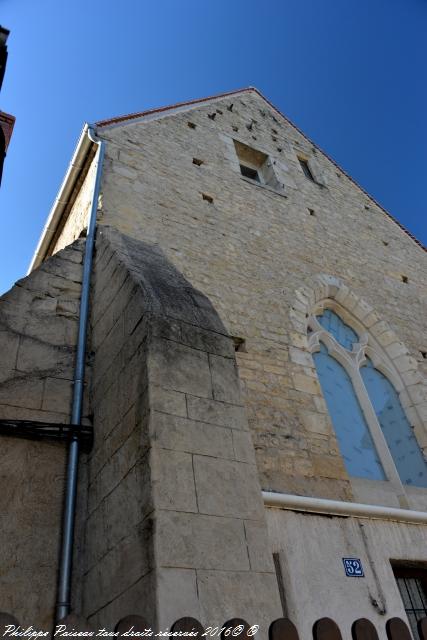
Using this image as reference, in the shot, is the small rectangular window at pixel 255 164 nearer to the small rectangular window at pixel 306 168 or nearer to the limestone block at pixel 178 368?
the small rectangular window at pixel 306 168

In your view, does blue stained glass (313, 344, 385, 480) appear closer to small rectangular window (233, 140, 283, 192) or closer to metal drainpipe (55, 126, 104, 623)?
metal drainpipe (55, 126, 104, 623)

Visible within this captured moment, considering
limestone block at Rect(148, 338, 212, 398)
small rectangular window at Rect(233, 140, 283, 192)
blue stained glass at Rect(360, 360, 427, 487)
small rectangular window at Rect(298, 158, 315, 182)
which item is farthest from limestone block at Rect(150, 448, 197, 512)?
small rectangular window at Rect(298, 158, 315, 182)

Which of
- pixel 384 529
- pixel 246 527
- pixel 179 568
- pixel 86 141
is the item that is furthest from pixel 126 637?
pixel 86 141

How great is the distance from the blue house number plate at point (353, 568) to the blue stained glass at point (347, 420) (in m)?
1.24

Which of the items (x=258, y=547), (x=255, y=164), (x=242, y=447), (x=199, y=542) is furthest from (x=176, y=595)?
(x=255, y=164)

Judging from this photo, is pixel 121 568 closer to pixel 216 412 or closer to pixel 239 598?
pixel 239 598

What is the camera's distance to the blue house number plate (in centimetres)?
341

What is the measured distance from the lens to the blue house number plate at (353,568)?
3414 mm

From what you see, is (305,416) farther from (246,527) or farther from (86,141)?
(86,141)

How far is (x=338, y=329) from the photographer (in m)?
6.32

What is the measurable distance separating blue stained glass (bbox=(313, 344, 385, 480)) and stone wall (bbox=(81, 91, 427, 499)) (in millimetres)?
531

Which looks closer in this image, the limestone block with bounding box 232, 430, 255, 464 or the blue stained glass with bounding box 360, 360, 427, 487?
the limestone block with bounding box 232, 430, 255, 464

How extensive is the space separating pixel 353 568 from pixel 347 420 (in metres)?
1.96

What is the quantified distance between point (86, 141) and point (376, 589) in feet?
18.3
